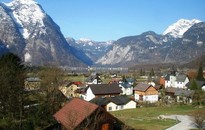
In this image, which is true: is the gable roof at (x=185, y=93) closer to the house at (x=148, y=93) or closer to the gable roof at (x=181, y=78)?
the house at (x=148, y=93)

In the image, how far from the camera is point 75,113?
30359mm

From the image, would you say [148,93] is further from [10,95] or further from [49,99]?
[10,95]

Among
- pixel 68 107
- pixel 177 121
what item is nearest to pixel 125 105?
pixel 177 121

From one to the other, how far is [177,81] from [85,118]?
78740mm

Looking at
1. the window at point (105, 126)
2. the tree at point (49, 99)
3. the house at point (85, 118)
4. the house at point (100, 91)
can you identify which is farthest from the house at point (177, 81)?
the window at point (105, 126)

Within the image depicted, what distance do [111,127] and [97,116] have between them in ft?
7.94

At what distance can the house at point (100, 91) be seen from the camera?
7562 cm

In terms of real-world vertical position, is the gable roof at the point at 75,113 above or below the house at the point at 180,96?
above

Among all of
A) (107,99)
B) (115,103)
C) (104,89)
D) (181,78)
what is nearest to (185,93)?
(115,103)

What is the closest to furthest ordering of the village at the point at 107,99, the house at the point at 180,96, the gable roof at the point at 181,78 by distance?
the village at the point at 107,99 < the house at the point at 180,96 < the gable roof at the point at 181,78

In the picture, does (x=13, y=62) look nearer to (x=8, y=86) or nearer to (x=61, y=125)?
(x=8, y=86)

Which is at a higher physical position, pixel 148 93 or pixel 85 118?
pixel 85 118

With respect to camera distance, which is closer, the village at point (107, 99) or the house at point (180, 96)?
the village at point (107, 99)

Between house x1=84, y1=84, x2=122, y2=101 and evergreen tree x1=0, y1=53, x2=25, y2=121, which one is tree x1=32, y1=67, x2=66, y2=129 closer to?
evergreen tree x1=0, y1=53, x2=25, y2=121
